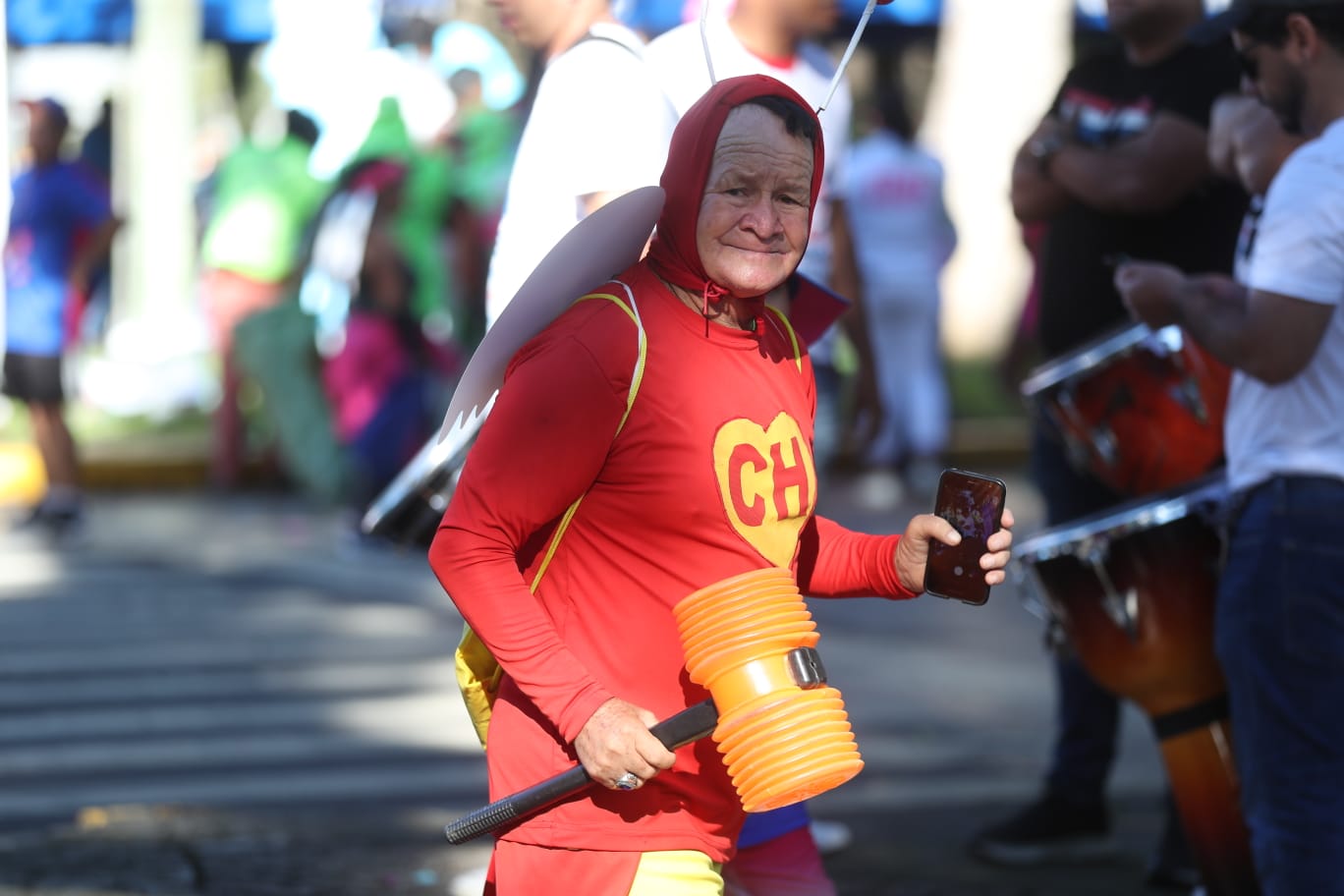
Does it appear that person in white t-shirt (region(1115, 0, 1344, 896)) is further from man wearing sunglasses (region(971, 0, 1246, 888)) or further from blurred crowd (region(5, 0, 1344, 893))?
man wearing sunglasses (region(971, 0, 1246, 888))

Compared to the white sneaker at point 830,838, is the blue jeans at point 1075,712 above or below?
above

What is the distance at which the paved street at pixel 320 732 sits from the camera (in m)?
5.26

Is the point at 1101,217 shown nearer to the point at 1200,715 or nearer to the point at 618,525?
the point at 1200,715

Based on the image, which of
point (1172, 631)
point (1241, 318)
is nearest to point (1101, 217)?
point (1172, 631)

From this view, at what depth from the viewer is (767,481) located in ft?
10.3

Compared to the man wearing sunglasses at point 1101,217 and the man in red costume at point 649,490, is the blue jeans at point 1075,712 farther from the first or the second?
the man in red costume at point 649,490

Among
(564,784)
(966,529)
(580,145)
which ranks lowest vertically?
(564,784)

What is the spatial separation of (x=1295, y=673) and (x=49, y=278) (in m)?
8.35

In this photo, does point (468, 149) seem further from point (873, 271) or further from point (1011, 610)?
point (1011, 610)

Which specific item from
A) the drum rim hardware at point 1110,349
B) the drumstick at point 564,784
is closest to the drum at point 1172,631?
the drum rim hardware at point 1110,349

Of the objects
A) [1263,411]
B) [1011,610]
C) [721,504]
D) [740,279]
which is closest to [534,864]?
[721,504]

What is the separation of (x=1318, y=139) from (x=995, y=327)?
14.4 metres

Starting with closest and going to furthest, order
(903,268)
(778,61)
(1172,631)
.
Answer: (1172,631)
(778,61)
(903,268)

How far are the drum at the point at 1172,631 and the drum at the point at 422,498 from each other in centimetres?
125
